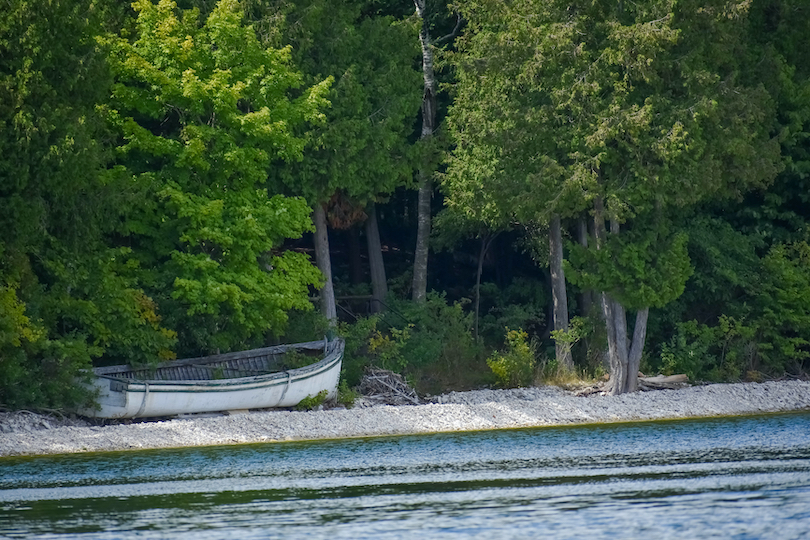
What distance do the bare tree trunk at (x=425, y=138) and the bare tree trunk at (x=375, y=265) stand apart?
3.78 ft

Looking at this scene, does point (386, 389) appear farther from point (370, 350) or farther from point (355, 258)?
point (355, 258)

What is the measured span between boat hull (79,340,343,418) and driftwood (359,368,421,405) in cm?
161

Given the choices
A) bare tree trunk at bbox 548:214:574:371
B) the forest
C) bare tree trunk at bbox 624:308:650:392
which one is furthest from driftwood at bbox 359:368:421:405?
bare tree trunk at bbox 624:308:650:392

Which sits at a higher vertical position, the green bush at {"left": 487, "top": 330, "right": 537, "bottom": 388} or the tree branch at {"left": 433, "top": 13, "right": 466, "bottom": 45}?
the tree branch at {"left": 433, "top": 13, "right": 466, "bottom": 45}

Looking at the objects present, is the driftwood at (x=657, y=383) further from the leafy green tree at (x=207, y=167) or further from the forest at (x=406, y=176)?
the leafy green tree at (x=207, y=167)

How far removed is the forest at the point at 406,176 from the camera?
25.5 metres

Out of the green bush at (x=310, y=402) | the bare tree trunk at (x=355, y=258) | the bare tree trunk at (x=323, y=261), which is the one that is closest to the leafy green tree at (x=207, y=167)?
the green bush at (x=310, y=402)

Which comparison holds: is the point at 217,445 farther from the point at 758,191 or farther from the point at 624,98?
the point at 758,191

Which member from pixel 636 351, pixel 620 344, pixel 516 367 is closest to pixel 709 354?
pixel 636 351

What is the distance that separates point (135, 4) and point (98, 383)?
924cm

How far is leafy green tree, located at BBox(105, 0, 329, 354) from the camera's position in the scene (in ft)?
92.7

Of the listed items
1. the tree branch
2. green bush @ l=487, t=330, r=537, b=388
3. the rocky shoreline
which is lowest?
the rocky shoreline

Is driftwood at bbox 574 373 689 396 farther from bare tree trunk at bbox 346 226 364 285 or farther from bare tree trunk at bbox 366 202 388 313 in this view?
bare tree trunk at bbox 346 226 364 285

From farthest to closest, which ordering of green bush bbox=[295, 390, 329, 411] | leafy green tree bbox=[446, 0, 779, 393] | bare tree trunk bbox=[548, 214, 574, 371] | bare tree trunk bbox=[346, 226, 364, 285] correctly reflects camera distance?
bare tree trunk bbox=[346, 226, 364, 285] → bare tree trunk bbox=[548, 214, 574, 371] → leafy green tree bbox=[446, 0, 779, 393] → green bush bbox=[295, 390, 329, 411]
